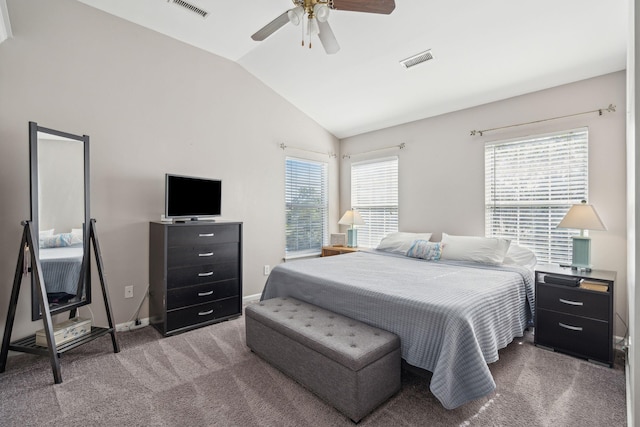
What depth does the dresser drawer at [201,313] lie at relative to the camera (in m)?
Answer: 2.99

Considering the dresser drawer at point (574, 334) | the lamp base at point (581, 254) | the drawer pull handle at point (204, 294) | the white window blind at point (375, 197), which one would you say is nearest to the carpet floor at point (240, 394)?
the dresser drawer at point (574, 334)

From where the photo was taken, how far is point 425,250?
352 centimetres

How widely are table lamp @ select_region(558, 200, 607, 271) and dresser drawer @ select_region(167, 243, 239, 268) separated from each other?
3.20 m

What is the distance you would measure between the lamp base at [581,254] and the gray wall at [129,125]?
333 cm

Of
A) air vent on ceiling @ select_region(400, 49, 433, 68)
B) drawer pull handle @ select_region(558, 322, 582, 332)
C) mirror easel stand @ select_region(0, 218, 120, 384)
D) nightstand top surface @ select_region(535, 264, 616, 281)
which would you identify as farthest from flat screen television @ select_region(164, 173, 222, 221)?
drawer pull handle @ select_region(558, 322, 582, 332)

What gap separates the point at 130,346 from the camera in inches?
108

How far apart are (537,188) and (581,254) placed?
32.6 inches

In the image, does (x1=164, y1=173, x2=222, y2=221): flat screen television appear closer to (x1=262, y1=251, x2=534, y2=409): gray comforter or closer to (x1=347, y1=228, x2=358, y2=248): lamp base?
(x1=262, y1=251, x2=534, y2=409): gray comforter

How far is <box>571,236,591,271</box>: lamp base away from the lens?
2.67m

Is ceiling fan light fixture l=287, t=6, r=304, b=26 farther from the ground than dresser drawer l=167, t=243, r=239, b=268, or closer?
farther from the ground

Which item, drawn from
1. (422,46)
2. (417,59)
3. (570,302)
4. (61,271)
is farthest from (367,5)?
(61,271)

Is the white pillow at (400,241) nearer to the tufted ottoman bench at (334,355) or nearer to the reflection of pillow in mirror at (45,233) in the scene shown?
the tufted ottoman bench at (334,355)

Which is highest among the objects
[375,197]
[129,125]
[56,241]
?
[129,125]

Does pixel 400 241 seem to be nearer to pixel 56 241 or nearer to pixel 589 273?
pixel 589 273
